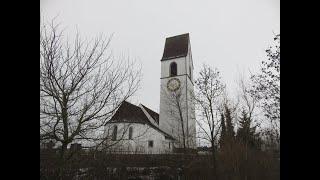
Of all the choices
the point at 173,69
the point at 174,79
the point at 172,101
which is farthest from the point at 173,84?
the point at 172,101

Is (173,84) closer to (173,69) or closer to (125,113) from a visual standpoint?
(173,69)

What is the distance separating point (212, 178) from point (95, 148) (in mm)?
5525

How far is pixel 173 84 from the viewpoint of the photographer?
81.6 feet

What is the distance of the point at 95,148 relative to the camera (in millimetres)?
5504

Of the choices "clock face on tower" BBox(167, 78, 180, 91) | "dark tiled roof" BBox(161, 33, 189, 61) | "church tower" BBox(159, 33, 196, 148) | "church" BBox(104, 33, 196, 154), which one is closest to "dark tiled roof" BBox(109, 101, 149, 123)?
"church" BBox(104, 33, 196, 154)

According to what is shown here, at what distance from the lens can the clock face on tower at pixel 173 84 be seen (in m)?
24.4

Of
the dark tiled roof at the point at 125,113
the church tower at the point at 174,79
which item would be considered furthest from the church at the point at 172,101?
the dark tiled roof at the point at 125,113

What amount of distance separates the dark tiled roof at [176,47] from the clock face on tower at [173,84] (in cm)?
236

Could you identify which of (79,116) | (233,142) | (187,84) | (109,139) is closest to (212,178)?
(233,142)

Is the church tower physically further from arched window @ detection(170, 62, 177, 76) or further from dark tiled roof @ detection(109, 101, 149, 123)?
dark tiled roof @ detection(109, 101, 149, 123)

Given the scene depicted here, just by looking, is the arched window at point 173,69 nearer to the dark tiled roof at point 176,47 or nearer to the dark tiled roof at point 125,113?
the dark tiled roof at point 176,47
